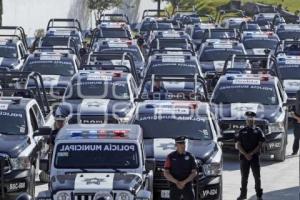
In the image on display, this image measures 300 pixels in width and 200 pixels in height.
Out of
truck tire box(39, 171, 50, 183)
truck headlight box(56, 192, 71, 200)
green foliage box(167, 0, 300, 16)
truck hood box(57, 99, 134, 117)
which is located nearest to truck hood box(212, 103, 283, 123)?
truck hood box(57, 99, 134, 117)

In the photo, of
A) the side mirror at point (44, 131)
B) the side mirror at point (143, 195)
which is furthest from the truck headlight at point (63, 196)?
the side mirror at point (44, 131)

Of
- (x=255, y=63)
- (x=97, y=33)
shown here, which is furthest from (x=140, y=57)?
(x=97, y=33)

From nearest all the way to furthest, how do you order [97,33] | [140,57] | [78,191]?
[78,191] → [140,57] → [97,33]

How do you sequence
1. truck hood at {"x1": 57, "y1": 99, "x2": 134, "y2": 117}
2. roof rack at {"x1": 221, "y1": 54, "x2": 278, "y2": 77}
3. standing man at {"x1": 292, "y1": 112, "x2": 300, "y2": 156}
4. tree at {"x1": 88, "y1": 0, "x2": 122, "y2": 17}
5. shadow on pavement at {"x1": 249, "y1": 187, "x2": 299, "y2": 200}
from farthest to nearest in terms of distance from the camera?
tree at {"x1": 88, "y1": 0, "x2": 122, "y2": 17} → roof rack at {"x1": 221, "y1": 54, "x2": 278, "y2": 77} → standing man at {"x1": 292, "y1": 112, "x2": 300, "y2": 156} → truck hood at {"x1": 57, "y1": 99, "x2": 134, "y2": 117} → shadow on pavement at {"x1": 249, "y1": 187, "x2": 299, "y2": 200}

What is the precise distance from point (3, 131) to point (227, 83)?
263 inches

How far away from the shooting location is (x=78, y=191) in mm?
13328

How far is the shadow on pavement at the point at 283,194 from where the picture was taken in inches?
683

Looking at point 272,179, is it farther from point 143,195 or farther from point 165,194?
point 143,195

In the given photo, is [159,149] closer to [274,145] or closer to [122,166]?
[122,166]

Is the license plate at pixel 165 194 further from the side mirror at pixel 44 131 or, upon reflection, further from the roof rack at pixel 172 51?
the roof rack at pixel 172 51

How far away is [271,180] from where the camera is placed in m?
19.1

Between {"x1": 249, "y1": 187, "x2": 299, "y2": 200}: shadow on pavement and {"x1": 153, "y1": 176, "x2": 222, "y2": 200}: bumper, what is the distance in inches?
76.2

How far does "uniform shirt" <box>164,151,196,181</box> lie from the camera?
14422 millimetres

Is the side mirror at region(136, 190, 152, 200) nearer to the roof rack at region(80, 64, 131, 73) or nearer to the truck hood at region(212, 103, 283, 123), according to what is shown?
the truck hood at region(212, 103, 283, 123)
